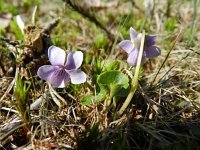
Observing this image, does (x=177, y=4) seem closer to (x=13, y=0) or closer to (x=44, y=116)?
(x=13, y=0)

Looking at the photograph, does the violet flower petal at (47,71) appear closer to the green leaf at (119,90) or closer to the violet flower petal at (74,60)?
the violet flower petal at (74,60)

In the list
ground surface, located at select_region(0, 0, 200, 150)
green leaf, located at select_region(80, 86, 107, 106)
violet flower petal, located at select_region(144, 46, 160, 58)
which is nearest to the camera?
ground surface, located at select_region(0, 0, 200, 150)

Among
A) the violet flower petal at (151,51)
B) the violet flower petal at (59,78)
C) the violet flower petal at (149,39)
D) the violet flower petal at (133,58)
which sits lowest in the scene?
the violet flower petal at (59,78)

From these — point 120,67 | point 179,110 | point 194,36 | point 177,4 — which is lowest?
point 179,110

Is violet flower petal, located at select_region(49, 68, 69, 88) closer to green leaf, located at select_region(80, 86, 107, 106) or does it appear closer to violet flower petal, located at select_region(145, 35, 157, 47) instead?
green leaf, located at select_region(80, 86, 107, 106)

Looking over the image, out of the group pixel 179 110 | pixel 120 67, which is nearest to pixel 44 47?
pixel 120 67

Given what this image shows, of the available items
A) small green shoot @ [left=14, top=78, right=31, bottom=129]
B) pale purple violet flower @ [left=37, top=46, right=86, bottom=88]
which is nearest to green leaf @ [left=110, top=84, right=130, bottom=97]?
pale purple violet flower @ [left=37, top=46, right=86, bottom=88]

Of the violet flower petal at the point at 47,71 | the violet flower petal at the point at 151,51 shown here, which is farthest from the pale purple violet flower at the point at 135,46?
the violet flower petal at the point at 47,71
